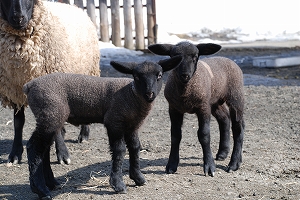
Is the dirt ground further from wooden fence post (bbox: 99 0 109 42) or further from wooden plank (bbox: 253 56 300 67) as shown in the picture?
wooden fence post (bbox: 99 0 109 42)

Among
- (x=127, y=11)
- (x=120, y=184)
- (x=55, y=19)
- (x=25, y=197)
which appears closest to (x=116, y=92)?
(x=120, y=184)

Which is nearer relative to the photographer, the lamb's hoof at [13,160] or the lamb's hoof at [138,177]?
the lamb's hoof at [138,177]

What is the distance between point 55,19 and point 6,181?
2469 millimetres

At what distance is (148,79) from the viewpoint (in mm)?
5555

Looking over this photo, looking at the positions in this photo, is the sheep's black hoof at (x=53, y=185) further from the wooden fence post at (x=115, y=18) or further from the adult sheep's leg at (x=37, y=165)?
the wooden fence post at (x=115, y=18)

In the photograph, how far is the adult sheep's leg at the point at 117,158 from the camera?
5.86 metres

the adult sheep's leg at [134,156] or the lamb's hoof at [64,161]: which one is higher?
the adult sheep's leg at [134,156]

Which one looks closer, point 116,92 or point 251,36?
point 116,92

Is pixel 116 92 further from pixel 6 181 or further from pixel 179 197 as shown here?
pixel 6 181

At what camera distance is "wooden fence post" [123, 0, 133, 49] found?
59.8 feet

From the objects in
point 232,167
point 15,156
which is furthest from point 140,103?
point 15,156

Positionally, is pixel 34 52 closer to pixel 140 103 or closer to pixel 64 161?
pixel 64 161

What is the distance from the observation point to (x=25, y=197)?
5996 mm

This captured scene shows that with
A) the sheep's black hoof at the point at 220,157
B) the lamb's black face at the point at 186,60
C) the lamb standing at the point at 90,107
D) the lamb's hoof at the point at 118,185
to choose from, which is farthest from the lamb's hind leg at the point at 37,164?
the sheep's black hoof at the point at 220,157
